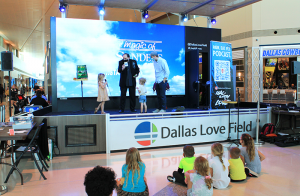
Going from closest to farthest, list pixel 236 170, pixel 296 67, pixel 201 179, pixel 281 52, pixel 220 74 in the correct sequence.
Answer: pixel 201 179, pixel 236 170, pixel 296 67, pixel 220 74, pixel 281 52

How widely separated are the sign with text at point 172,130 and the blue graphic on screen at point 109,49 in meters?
3.03

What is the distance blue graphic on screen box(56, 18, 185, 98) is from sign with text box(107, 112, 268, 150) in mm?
3027

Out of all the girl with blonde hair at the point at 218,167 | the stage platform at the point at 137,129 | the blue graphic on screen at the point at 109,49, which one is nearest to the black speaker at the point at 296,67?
the stage platform at the point at 137,129

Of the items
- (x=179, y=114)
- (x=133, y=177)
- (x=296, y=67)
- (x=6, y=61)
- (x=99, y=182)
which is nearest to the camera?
(x=99, y=182)

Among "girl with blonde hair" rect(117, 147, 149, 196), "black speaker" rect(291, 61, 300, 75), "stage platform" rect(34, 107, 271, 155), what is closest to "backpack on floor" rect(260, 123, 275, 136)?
"stage platform" rect(34, 107, 271, 155)

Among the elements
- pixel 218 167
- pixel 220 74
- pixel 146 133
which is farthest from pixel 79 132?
pixel 220 74

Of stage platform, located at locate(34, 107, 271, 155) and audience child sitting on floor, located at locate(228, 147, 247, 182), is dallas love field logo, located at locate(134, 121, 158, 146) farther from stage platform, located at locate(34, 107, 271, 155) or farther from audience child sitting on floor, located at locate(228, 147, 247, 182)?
audience child sitting on floor, located at locate(228, 147, 247, 182)

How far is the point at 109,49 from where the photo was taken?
8.42 meters

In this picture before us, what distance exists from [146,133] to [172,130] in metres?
0.71

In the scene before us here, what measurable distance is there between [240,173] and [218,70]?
437 cm

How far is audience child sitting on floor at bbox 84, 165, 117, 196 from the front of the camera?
168 cm

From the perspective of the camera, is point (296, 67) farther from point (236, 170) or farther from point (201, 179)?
point (201, 179)

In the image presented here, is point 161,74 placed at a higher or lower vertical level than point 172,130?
higher

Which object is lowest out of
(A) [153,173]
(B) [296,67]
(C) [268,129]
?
(A) [153,173]
